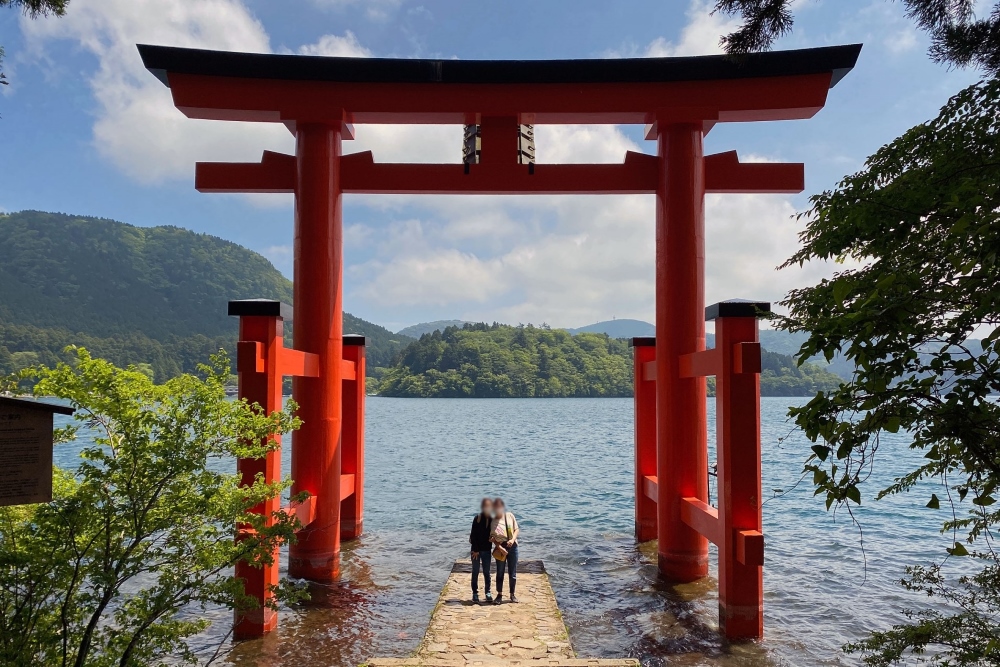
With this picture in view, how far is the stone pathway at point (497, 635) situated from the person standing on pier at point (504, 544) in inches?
7.6

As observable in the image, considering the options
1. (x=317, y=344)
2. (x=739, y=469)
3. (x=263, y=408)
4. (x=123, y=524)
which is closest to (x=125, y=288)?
(x=317, y=344)

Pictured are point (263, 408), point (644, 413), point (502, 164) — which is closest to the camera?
point (263, 408)

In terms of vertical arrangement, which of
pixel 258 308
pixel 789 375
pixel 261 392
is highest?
pixel 258 308

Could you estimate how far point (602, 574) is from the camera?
10.6 metres

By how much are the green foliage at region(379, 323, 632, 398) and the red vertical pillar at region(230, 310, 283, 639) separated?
79.6 metres

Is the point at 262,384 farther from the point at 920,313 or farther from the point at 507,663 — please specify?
the point at 920,313

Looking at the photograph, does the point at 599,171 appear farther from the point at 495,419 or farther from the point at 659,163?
the point at 495,419

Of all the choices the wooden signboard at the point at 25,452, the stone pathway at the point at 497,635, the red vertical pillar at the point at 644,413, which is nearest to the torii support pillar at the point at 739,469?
the stone pathway at the point at 497,635

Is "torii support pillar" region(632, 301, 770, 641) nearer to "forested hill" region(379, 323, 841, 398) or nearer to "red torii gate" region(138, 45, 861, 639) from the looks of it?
"red torii gate" region(138, 45, 861, 639)

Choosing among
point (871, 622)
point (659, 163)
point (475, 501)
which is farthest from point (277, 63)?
point (475, 501)

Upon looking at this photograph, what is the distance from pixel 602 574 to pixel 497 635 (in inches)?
168

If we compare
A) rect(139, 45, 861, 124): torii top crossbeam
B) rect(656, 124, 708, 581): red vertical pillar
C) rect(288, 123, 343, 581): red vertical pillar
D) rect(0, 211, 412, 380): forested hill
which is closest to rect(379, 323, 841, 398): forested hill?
rect(0, 211, 412, 380): forested hill

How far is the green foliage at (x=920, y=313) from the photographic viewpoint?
247 cm

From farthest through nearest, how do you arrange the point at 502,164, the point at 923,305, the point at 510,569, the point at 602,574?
the point at 602,574 → the point at 502,164 → the point at 510,569 → the point at 923,305
